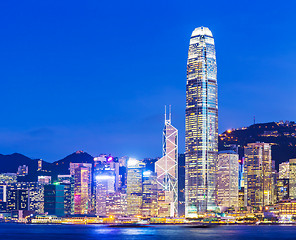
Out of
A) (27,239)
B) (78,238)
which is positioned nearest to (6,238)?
(27,239)

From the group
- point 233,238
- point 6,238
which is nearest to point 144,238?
point 233,238

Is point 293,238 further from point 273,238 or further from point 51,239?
point 51,239

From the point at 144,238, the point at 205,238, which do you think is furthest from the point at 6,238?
the point at 205,238

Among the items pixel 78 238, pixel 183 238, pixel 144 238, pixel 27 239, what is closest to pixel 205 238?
pixel 183 238

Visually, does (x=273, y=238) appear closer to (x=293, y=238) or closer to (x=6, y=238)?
(x=293, y=238)

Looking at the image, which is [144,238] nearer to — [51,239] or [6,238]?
[51,239]
